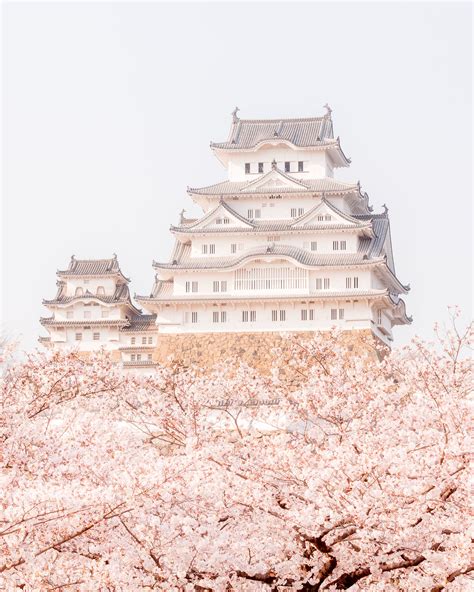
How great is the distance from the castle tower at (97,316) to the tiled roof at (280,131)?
1128cm

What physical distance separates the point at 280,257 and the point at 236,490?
125 feet

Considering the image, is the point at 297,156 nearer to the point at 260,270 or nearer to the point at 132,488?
the point at 260,270

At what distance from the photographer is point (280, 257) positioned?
50.2m

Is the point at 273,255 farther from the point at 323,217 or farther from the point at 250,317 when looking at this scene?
the point at 323,217

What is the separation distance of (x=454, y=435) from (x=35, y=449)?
490cm

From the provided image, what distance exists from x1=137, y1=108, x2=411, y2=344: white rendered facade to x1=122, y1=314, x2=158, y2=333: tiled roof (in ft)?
22.5

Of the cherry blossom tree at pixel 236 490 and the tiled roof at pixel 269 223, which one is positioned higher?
the tiled roof at pixel 269 223

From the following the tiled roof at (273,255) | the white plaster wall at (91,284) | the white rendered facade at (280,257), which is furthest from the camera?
the white plaster wall at (91,284)

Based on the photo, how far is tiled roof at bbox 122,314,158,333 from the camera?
5956 centimetres

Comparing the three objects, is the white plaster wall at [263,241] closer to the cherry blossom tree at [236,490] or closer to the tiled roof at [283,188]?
the tiled roof at [283,188]

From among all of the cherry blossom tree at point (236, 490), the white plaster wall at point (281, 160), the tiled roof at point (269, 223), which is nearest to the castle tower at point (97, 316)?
the tiled roof at point (269, 223)

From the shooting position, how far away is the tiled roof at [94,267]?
61.3 metres

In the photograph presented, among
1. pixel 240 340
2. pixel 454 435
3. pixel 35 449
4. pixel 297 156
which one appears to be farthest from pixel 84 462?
pixel 297 156

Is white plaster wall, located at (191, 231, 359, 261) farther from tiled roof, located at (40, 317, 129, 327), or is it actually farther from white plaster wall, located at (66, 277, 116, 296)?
white plaster wall, located at (66, 277, 116, 296)
